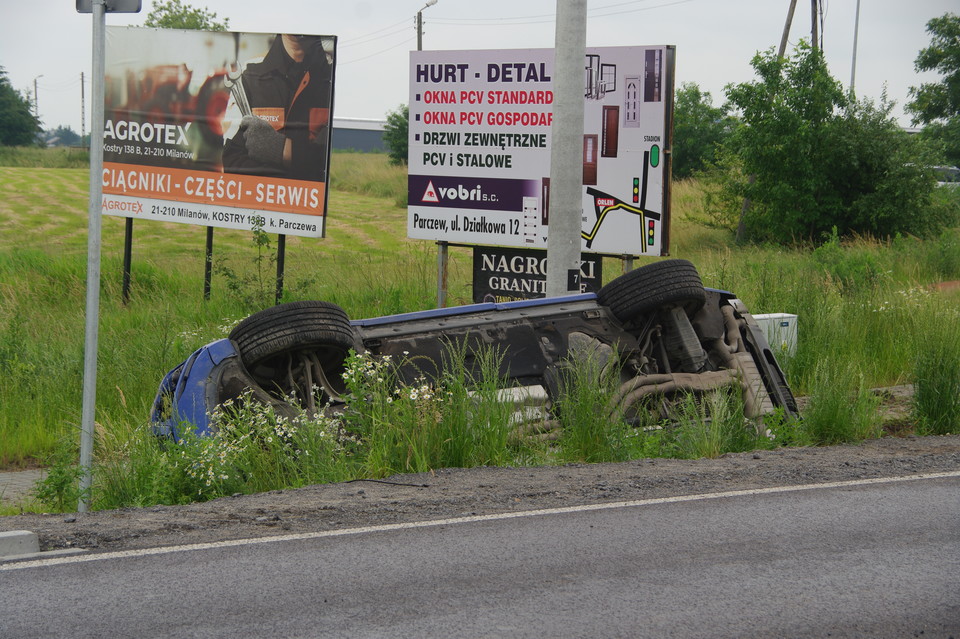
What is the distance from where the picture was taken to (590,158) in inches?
543

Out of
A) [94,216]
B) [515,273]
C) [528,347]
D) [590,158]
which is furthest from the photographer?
[515,273]

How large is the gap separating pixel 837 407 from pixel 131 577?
6.29 metres

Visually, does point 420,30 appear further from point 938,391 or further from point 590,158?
point 938,391

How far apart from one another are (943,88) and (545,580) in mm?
52636

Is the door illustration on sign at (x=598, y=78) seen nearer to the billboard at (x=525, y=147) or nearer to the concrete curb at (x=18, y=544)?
the billboard at (x=525, y=147)

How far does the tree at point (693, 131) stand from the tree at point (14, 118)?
6127 centimetres

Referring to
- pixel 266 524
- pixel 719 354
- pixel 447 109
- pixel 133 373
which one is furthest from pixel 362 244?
pixel 266 524

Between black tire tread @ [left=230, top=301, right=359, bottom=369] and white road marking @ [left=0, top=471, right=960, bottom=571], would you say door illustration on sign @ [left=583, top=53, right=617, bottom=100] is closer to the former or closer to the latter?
black tire tread @ [left=230, top=301, right=359, bottom=369]

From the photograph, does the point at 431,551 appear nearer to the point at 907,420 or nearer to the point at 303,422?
the point at 303,422

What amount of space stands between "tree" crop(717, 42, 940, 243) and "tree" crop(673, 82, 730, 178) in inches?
752

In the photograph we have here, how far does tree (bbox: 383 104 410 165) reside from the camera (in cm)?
6492

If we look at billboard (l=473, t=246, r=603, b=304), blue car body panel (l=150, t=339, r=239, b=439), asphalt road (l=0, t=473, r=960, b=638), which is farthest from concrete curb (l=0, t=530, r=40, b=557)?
billboard (l=473, t=246, r=603, b=304)

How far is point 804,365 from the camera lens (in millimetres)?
12344

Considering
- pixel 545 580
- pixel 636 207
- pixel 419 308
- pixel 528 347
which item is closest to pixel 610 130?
pixel 636 207
